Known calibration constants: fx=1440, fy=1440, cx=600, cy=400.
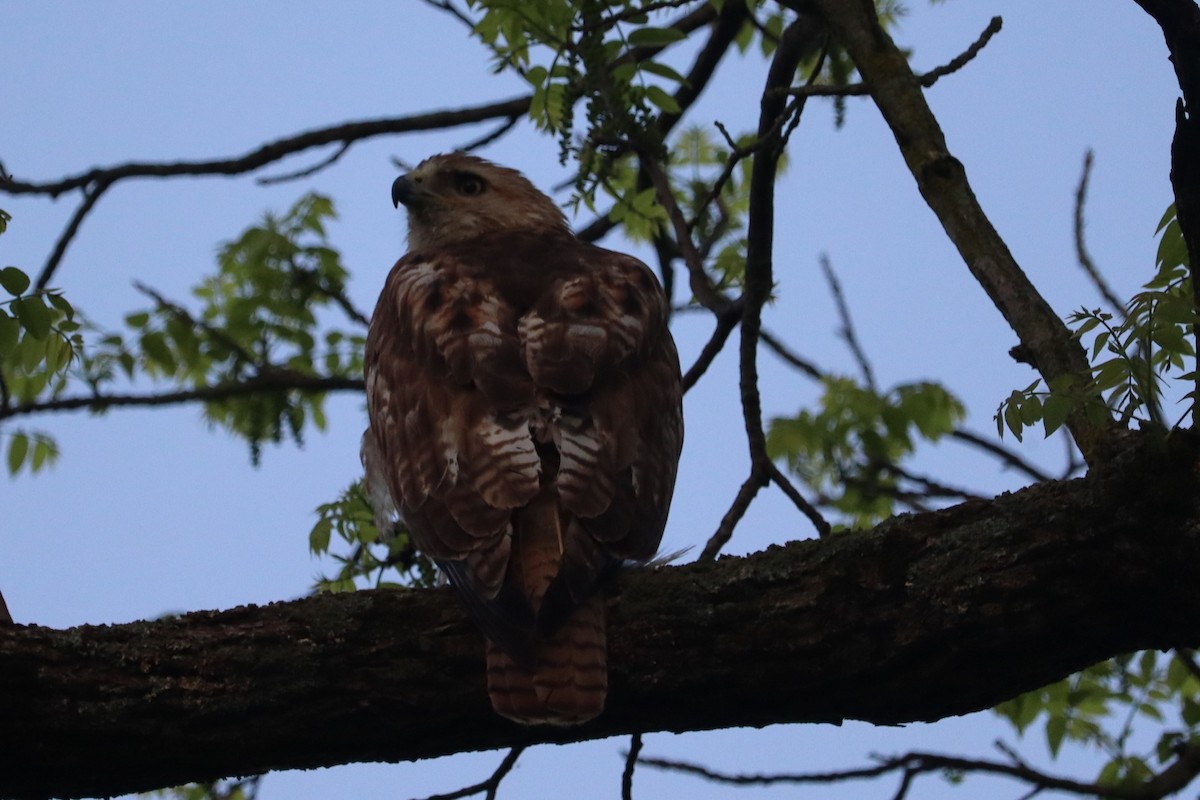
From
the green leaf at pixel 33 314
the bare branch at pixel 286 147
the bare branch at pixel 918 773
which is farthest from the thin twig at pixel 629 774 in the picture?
the bare branch at pixel 286 147

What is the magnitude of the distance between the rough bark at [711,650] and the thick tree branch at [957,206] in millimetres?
312

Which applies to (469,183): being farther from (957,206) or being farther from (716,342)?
(957,206)

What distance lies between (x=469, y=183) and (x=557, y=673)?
4.36 m

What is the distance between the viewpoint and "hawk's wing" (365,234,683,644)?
13.4ft

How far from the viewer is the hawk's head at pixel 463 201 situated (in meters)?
7.41

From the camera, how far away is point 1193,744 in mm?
6250

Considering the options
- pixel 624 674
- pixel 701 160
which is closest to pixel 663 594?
pixel 624 674

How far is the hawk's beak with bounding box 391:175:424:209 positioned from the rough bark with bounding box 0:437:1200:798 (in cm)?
383

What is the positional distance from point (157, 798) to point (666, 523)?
4.98m

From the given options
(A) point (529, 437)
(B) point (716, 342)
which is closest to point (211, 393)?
(B) point (716, 342)

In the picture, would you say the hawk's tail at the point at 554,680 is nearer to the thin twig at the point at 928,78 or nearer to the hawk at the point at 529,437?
the hawk at the point at 529,437

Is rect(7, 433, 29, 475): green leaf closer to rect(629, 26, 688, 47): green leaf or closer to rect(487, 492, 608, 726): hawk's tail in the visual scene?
rect(629, 26, 688, 47): green leaf

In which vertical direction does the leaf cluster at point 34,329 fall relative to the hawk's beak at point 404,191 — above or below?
below

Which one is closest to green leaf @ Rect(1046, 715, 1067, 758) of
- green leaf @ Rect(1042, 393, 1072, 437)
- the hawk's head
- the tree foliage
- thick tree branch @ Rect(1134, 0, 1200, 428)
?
the tree foliage
